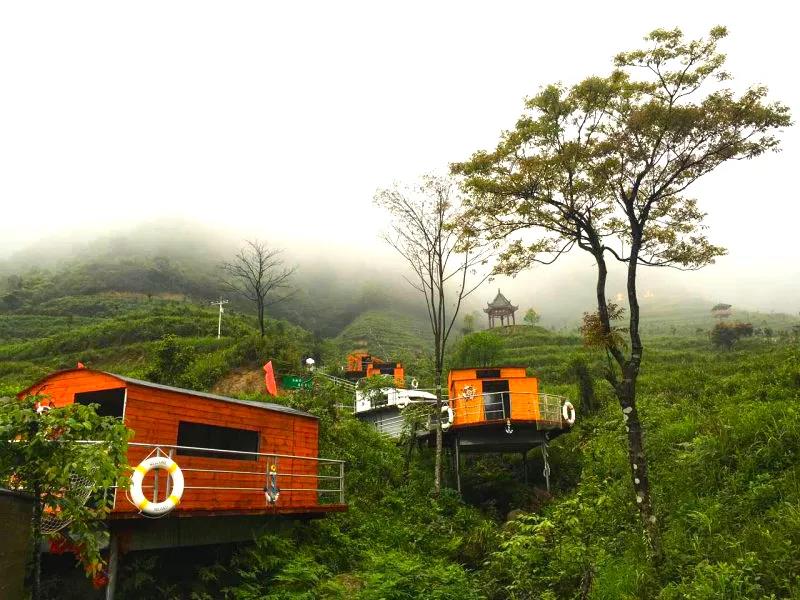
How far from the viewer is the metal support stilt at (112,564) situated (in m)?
9.59

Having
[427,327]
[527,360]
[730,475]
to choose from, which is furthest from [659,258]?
[427,327]

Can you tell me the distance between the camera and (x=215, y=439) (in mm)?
13344

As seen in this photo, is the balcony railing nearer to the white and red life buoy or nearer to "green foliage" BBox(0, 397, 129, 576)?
"green foliage" BBox(0, 397, 129, 576)

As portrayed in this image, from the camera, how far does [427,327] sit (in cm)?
13262

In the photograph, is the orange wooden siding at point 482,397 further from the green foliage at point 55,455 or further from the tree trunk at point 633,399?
the green foliage at point 55,455

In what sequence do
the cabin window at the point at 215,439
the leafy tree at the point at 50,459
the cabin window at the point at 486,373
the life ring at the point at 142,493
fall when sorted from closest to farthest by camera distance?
1. the leafy tree at the point at 50,459
2. the life ring at the point at 142,493
3. the cabin window at the point at 215,439
4. the cabin window at the point at 486,373

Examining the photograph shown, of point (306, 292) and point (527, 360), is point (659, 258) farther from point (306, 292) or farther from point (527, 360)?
point (306, 292)

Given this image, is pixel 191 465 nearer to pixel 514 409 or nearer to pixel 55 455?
pixel 55 455

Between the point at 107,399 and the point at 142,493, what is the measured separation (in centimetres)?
310

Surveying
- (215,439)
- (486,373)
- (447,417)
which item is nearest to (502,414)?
(486,373)

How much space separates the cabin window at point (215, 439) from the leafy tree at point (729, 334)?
54.4 meters

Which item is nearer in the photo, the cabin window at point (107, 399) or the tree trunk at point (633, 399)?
the tree trunk at point (633, 399)

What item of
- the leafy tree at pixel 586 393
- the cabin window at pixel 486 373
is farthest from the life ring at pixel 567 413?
the leafy tree at pixel 586 393

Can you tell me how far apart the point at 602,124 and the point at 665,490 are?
945 cm
